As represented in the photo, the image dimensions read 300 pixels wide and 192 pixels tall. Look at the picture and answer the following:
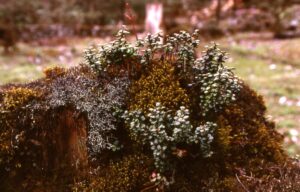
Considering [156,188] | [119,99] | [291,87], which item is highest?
[119,99]

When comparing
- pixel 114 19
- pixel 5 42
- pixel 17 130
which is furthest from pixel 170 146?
pixel 114 19

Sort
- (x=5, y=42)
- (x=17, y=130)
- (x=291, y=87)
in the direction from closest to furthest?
1. (x=17, y=130)
2. (x=291, y=87)
3. (x=5, y=42)

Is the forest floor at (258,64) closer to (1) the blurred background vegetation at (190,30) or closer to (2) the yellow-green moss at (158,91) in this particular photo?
(1) the blurred background vegetation at (190,30)

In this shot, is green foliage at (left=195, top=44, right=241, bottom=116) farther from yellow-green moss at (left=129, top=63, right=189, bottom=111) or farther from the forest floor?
the forest floor

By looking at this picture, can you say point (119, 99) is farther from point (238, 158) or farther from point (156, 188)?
point (238, 158)

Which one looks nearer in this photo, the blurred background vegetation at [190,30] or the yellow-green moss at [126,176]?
the yellow-green moss at [126,176]

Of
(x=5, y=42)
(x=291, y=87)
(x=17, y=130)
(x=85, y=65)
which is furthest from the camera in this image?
(x=5, y=42)

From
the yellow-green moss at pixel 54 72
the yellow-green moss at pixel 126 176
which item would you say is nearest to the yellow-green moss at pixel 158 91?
the yellow-green moss at pixel 126 176

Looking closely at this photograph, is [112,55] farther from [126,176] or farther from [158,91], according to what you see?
[126,176]
